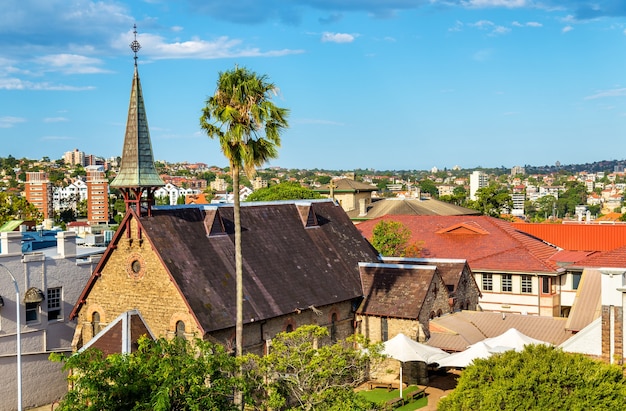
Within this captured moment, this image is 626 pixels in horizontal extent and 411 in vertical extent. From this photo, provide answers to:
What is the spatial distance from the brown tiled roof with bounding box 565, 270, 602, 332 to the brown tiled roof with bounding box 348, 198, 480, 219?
42801 mm

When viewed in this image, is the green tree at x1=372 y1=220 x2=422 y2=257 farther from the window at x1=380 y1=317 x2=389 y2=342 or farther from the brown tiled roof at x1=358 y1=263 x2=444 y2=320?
the window at x1=380 y1=317 x2=389 y2=342

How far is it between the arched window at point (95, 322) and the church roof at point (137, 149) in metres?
5.69

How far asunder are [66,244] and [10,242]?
10.1 feet

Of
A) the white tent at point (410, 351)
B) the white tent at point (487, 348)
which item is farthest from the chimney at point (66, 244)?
the white tent at point (487, 348)

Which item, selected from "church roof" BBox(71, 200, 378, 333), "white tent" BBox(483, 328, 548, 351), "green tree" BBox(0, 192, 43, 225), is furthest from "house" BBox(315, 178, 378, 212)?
"white tent" BBox(483, 328, 548, 351)

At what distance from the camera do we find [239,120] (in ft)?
82.5

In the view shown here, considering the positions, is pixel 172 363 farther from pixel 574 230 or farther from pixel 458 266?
pixel 574 230

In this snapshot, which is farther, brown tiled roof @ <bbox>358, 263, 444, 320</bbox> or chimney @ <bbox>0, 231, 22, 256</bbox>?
brown tiled roof @ <bbox>358, 263, 444, 320</bbox>

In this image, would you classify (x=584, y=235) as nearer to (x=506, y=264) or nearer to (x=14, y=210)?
(x=506, y=264)

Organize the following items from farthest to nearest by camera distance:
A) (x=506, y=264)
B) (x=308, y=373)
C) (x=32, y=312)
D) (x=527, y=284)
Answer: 1. (x=506, y=264)
2. (x=527, y=284)
3. (x=32, y=312)
4. (x=308, y=373)

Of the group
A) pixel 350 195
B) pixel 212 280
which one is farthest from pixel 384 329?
pixel 350 195

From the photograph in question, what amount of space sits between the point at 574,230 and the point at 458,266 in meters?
23.6

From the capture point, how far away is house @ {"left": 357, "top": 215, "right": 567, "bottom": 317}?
46.2 metres

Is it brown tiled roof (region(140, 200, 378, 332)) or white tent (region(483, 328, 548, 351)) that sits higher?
brown tiled roof (region(140, 200, 378, 332))
